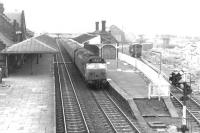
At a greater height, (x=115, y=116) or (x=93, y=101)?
(x=93, y=101)

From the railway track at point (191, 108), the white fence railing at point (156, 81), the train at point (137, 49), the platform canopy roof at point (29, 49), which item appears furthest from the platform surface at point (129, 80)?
the train at point (137, 49)

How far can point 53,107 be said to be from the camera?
23.2 metres

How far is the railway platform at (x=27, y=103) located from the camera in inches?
739

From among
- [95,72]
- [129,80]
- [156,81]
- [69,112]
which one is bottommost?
[69,112]

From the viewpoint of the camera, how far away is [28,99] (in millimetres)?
25359

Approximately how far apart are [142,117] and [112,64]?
923 inches

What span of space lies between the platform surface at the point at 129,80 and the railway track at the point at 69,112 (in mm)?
4462

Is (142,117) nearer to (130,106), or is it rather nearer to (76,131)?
(130,106)

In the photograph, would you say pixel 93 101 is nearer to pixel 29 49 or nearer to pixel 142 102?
pixel 142 102

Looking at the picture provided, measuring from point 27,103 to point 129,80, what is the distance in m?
12.0

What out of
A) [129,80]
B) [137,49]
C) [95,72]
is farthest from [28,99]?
[137,49]

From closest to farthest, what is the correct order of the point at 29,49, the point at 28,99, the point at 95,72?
the point at 28,99 → the point at 95,72 → the point at 29,49

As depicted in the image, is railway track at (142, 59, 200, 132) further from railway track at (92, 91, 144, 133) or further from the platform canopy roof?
the platform canopy roof

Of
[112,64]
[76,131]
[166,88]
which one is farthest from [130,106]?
[112,64]
